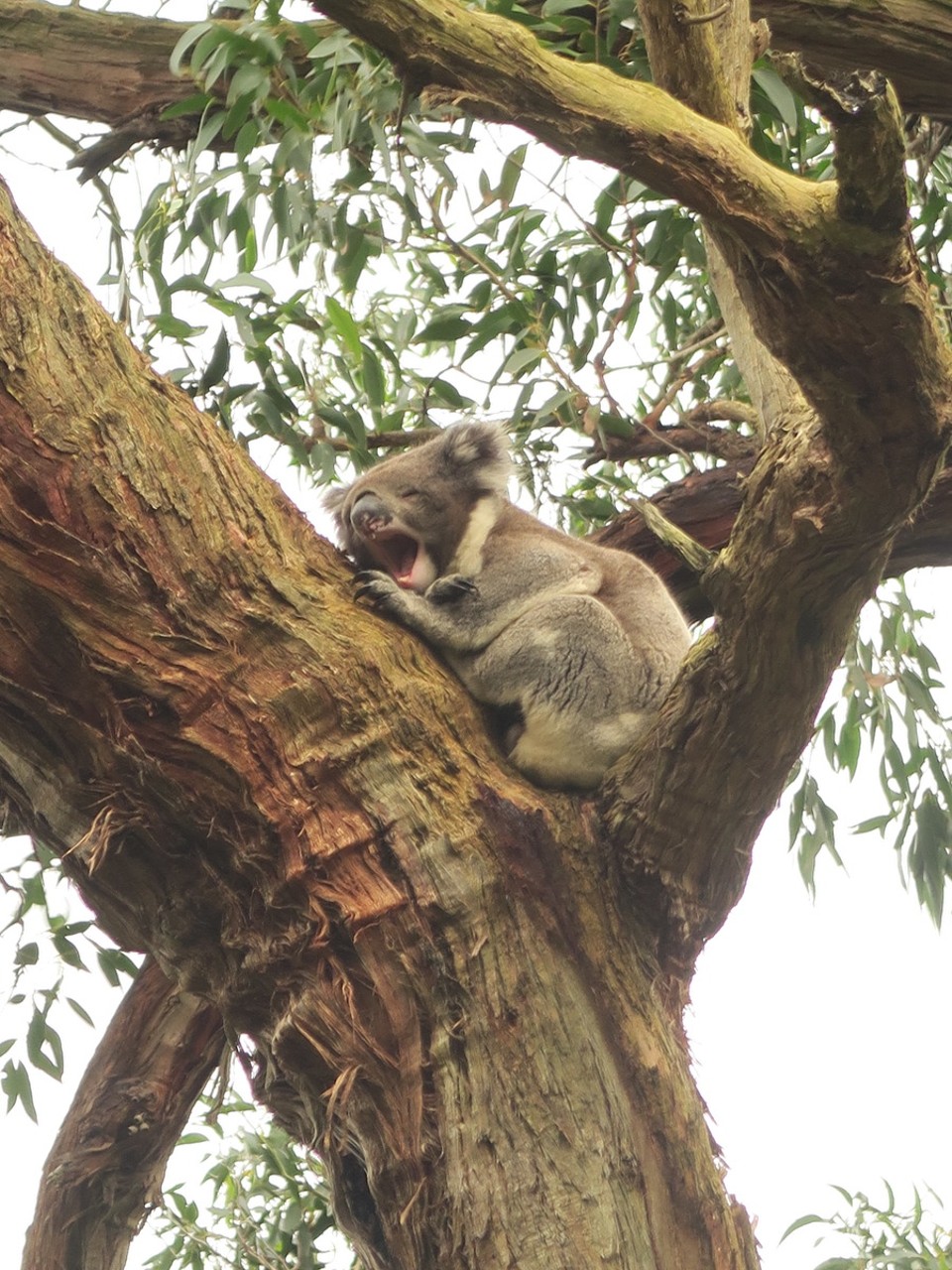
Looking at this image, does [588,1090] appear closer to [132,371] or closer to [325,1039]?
[325,1039]

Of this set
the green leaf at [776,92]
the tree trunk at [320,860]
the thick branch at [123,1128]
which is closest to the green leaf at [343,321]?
the tree trunk at [320,860]

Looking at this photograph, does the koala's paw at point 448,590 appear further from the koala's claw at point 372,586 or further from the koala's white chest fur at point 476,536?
the koala's claw at point 372,586

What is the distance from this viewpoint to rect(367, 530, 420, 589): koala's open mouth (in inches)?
124

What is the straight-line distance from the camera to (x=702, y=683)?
1.99 m

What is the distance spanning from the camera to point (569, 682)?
2.79m

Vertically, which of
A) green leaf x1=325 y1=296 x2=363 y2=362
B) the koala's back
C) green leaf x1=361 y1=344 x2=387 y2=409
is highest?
green leaf x1=361 y1=344 x2=387 y2=409

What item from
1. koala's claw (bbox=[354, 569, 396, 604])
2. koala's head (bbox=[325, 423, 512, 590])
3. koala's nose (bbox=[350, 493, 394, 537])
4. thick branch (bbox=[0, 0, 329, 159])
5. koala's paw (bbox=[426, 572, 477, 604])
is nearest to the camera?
koala's claw (bbox=[354, 569, 396, 604])

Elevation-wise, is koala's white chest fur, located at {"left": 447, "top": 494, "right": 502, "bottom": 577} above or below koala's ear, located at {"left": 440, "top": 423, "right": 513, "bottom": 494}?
below

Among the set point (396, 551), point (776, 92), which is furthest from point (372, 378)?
point (776, 92)

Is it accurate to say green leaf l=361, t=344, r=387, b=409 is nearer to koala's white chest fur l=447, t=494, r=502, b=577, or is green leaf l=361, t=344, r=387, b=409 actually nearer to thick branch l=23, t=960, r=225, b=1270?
koala's white chest fur l=447, t=494, r=502, b=577

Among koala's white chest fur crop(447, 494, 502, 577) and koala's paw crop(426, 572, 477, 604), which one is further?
koala's white chest fur crop(447, 494, 502, 577)

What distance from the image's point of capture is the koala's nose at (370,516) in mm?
3091

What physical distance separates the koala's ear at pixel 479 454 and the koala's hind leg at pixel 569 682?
469 mm

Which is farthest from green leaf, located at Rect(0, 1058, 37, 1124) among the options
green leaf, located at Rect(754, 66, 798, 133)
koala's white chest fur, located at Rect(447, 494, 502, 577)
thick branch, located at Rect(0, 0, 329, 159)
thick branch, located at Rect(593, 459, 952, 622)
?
green leaf, located at Rect(754, 66, 798, 133)
